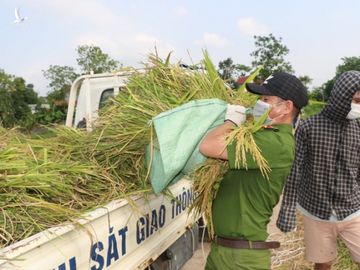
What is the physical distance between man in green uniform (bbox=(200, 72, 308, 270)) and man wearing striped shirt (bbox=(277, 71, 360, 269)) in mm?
925

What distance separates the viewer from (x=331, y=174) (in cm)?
340

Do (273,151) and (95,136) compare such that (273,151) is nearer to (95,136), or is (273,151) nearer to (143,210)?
(143,210)

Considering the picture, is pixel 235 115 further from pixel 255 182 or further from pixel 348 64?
pixel 348 64

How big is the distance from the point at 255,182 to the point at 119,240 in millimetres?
829

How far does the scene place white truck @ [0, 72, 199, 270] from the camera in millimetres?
1796

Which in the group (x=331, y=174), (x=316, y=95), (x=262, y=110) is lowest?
(x=331, y=174)

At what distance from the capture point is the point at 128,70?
10.2 ft

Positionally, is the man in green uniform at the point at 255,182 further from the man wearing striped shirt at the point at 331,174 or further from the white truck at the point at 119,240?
the man wearing striped shirt at the point at 331,174

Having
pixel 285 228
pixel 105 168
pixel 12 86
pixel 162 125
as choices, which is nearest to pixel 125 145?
pixel 105 168

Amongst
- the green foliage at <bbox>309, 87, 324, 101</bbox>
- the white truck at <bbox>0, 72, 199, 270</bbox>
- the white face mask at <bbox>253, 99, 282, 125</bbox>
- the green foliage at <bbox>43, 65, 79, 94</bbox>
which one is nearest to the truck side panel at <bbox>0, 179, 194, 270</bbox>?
the white truck at <bbox>0, 72, 199, 270</bbox>

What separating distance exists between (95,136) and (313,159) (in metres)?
1.74

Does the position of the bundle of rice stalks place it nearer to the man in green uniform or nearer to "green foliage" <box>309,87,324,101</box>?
the man in green uniform

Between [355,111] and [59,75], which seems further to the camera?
[59,75]

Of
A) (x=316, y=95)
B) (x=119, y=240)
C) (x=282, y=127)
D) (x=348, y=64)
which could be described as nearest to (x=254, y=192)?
(x=282, y=127)
